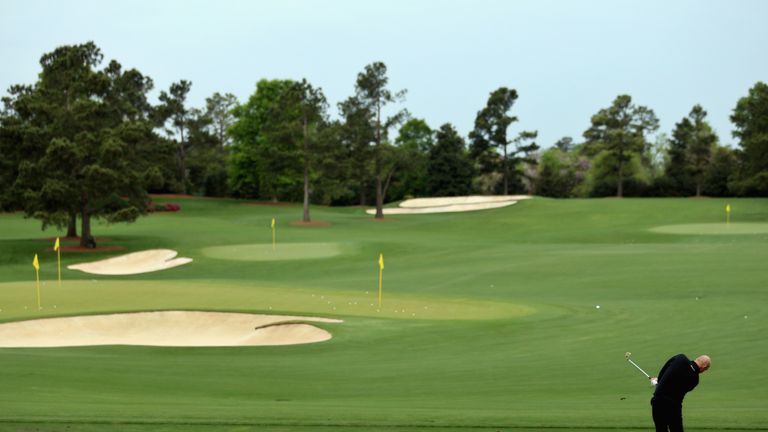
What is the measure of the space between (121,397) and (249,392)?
2043mm

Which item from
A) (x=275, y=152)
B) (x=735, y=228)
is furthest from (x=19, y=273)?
(x=735, y=228)

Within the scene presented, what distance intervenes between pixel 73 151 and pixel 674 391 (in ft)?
134

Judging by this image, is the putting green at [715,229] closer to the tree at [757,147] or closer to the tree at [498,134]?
the tree at [757,147]

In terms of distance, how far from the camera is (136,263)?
4356 cm

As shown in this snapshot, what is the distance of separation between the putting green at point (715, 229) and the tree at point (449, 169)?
45820 millimetres

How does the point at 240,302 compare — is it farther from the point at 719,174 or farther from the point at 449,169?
the point at 449,169

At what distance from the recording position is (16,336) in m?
21.1

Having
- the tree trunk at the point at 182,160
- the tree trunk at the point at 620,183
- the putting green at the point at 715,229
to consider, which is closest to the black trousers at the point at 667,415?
the putting green at the point at 715,229

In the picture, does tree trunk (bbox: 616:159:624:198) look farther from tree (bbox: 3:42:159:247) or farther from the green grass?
tree (bbox: 3:42:159:247)

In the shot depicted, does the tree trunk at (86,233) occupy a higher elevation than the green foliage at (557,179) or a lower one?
lower

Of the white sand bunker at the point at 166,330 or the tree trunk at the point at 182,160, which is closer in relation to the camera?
the white sand bunker at the point at 166,330

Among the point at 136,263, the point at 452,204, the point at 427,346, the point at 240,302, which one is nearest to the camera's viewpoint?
the point at 427,346

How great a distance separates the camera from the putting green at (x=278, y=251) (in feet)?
139

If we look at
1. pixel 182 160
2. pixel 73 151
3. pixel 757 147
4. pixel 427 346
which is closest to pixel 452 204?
pixel 757 147
